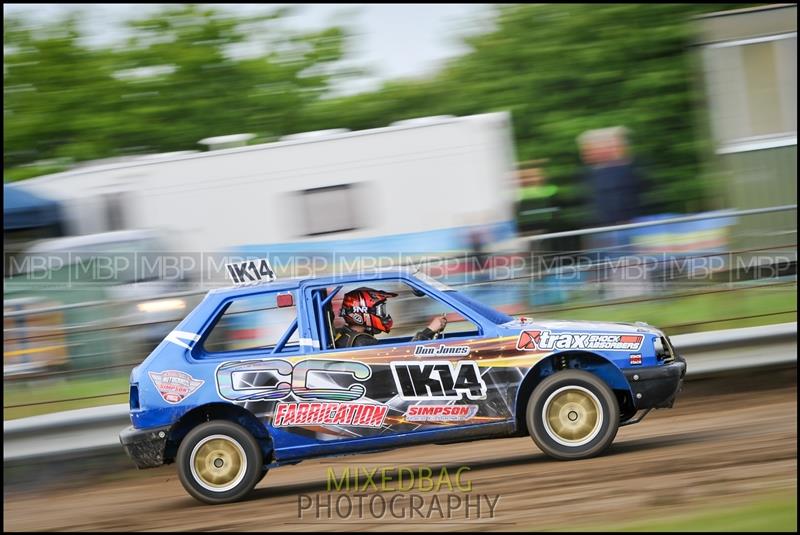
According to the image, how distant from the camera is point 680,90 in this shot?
50.5ft

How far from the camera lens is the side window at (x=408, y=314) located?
7.62 meters

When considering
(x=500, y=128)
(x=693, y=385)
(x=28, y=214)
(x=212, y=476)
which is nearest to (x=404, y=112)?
(x=500, y=128)

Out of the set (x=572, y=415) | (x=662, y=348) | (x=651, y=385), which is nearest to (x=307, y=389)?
(x=572, y=415)

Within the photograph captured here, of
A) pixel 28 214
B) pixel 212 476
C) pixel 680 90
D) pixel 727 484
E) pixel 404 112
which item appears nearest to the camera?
pixel 727 484

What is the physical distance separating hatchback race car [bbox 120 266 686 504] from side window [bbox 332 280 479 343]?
0.09 metres

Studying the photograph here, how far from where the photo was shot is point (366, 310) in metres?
7.67

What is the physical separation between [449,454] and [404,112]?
9.75 meters

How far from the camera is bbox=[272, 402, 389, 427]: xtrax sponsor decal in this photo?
7.26 meters

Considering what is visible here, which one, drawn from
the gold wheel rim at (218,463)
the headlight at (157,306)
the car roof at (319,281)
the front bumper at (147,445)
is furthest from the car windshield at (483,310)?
the headlight at (157,306)

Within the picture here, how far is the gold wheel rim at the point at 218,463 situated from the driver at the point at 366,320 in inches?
42.4

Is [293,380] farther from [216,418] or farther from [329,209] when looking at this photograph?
[329,209]

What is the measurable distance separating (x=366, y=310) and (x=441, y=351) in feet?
2.39

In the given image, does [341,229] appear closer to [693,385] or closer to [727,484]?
[693,385]

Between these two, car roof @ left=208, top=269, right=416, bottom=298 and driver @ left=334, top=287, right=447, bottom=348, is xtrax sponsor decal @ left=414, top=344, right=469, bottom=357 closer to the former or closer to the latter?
driver @ left=334, top=287, right=447, bottom=348
